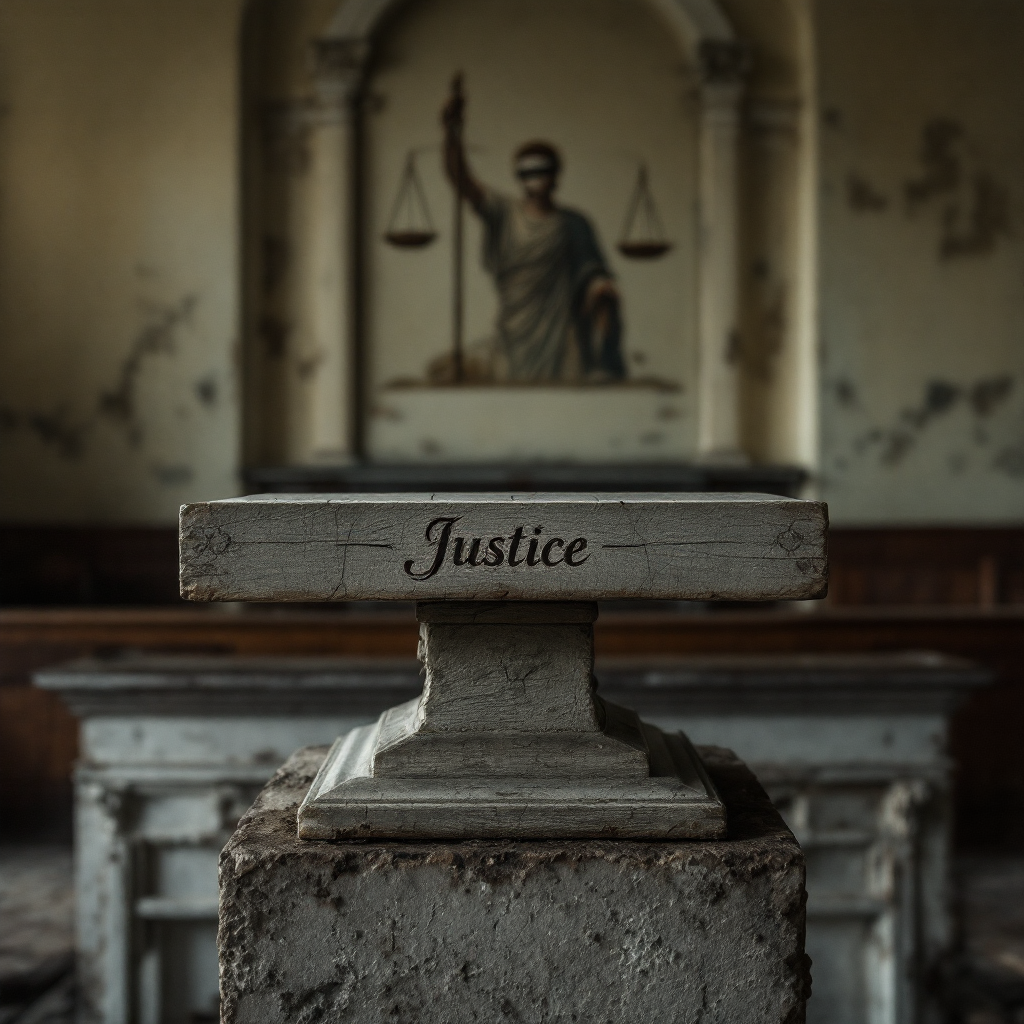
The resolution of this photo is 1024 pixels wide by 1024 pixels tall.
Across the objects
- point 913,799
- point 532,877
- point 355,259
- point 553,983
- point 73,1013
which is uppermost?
point 355,259

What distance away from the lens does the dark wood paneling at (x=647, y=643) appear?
14.3 ft

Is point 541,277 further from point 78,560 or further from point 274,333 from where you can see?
point 78,560

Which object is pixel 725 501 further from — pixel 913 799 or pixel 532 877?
pixel 913 799

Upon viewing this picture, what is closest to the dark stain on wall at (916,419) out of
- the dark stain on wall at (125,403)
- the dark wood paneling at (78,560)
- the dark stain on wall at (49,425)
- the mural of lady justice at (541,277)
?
the mural of lady justice at (541,277)

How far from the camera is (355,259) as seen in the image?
288 inches

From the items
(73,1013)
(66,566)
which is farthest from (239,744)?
(66,566)

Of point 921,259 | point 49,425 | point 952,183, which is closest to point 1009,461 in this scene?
point 921,259

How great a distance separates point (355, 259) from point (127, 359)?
155 cm

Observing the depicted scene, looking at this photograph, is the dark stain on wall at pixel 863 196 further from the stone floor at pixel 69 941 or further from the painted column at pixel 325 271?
the stone floor at pixel 69 941

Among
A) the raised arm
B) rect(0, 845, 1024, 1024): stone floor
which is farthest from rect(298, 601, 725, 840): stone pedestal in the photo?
the raised arm

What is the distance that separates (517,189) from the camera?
7.30m

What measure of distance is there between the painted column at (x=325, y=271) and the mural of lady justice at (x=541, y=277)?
0.68 metres

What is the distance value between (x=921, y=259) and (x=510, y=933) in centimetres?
675

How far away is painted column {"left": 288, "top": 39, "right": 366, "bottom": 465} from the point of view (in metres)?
7.21
